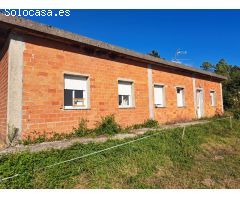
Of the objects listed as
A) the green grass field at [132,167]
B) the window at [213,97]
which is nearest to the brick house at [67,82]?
the green grass field at [132,167]

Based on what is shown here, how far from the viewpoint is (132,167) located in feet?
15.7

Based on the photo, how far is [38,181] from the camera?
379 cm

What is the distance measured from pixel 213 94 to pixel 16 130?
54.2 ft

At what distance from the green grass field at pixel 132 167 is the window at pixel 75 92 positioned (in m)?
2.50

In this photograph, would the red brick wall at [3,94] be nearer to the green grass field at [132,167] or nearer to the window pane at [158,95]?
the green grass field at [132,167]

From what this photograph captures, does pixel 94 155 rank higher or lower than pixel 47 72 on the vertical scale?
lower

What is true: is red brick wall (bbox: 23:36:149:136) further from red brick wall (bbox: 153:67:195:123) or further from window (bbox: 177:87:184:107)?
window (bbox: 177:87:184:107)

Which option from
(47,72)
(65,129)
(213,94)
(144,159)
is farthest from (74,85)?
(213,94)

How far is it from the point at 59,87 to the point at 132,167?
4115mm

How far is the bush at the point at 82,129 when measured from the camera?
7.69 m

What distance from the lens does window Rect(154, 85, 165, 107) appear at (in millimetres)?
11789

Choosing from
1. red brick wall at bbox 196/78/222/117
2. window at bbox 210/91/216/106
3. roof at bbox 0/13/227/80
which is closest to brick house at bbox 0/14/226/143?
roof at bbox 0/13/227/80

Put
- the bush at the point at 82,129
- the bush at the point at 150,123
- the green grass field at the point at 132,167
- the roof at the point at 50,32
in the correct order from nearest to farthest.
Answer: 1. the green grass field at the point at 132,167
2. the roof at the point at 50,32
3. the bush at the point at 82,129
4. the bush at the point at 150,123
